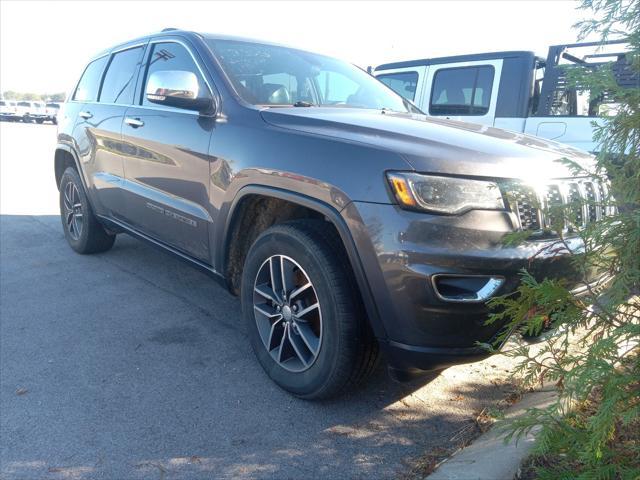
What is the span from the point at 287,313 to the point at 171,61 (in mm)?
2164

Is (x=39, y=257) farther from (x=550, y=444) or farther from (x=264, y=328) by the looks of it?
(x=550, y=444)

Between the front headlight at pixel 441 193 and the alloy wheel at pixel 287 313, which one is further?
the alloy wheel at pixel 287 313

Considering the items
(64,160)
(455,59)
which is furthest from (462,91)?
(64,160)

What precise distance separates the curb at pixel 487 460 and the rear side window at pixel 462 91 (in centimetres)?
546

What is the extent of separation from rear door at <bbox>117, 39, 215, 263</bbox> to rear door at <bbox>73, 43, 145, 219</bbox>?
19cm

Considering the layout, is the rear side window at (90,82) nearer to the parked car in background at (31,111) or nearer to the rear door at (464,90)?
the rear door at (464,90)

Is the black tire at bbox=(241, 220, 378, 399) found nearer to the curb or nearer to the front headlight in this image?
the front headlight

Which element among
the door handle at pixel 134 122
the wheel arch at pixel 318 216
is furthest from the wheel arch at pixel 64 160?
the wheel arch at pixel 318 216

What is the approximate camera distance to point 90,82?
5555 millimetres

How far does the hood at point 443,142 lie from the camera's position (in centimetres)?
249

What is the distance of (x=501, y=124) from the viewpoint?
7.11m

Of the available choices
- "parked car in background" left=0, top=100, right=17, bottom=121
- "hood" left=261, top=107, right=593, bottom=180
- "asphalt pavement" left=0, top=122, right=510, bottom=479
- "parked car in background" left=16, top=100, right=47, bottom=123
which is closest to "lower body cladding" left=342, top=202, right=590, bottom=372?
"hood" left=261, top=107, right=593, bottom=180

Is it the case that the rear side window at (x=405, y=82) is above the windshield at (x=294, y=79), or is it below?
above

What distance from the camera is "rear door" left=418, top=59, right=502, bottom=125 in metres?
7.17
